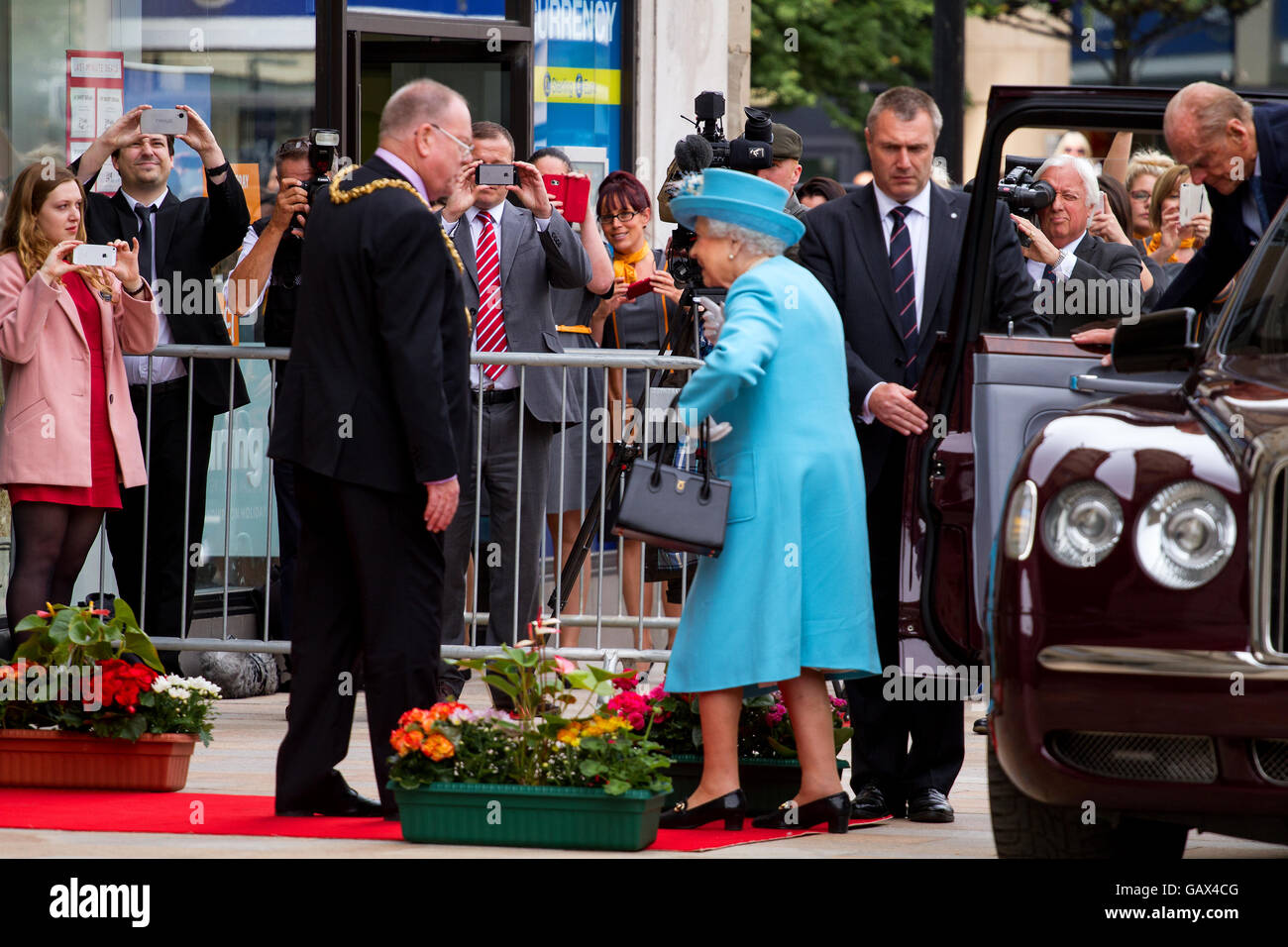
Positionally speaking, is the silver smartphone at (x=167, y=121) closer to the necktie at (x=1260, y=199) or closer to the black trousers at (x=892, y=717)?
the black trousers at (x=892, y=717)

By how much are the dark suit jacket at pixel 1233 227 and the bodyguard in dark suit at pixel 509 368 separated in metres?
3.24

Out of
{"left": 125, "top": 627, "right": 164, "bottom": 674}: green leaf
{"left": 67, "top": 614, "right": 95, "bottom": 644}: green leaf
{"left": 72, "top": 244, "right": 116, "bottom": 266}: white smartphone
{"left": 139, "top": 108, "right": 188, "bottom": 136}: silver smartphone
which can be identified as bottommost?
{"left": 125, "top": 627, "right": 164, "bottom": 674}: green leaf

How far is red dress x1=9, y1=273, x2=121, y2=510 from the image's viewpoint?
8219 millimetres

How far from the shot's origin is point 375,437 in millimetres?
6422

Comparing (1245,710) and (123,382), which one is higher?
(123,382)

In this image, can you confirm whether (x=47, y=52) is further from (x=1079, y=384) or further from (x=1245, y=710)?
(x=1245, y=710)

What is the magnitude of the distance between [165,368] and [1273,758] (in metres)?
5.93

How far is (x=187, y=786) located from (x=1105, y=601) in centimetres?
391

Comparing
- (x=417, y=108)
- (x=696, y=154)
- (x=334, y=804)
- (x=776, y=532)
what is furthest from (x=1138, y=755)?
(x=696, y=154)

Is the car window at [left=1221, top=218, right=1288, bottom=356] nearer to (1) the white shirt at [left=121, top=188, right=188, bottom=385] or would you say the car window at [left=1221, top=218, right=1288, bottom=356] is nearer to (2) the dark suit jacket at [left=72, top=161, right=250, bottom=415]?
(2) the dark suit jacket at [left=72, top=161, right=250, bottom=415]

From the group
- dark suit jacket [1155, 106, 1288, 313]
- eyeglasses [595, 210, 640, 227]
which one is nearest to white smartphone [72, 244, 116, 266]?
eyeglasses [595, 210, 640, 227]

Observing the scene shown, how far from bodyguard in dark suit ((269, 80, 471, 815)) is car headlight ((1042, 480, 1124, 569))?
2245 millimetres
